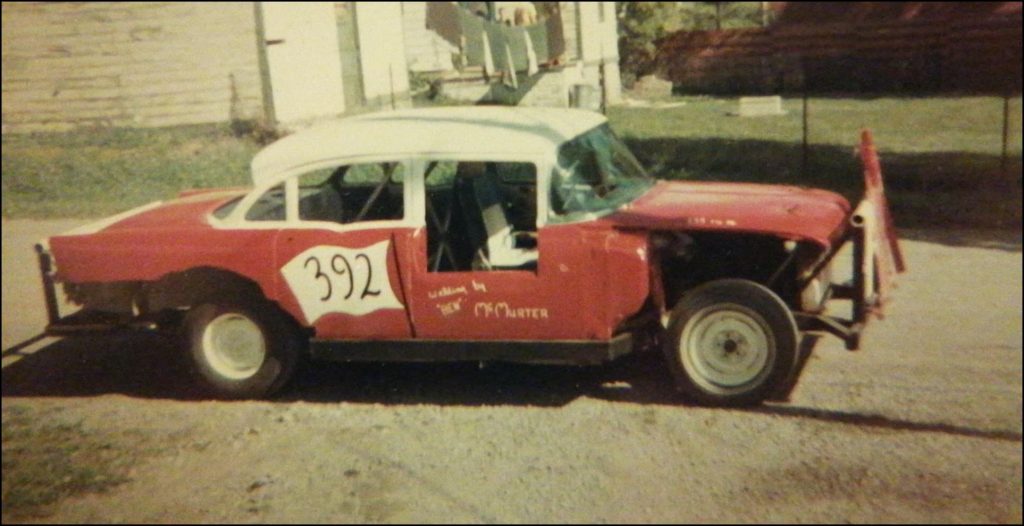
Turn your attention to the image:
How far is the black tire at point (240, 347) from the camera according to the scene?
21.9 ft

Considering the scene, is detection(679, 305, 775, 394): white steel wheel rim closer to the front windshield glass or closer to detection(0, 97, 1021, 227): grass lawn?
the front windshield glass

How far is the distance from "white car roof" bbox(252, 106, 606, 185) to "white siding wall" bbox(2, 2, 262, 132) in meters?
10.4

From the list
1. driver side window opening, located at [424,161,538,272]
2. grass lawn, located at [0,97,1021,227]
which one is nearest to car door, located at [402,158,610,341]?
driver side window opening, located at [424,161,538,272]

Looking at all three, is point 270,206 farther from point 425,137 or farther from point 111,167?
point 111,167

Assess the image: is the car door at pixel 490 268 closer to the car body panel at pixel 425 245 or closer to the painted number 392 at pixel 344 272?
the car body panel at pixel 425 245

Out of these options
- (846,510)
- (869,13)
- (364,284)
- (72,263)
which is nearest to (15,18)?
(72,263)

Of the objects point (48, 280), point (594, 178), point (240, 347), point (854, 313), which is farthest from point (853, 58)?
point (48, 280)

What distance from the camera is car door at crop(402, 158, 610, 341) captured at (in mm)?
6152

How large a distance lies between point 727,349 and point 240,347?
2.78 meters

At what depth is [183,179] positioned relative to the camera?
1340cm

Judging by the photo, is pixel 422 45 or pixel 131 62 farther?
pixel 422 45

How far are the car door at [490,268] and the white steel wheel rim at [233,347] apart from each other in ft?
3.44

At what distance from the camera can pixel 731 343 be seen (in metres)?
6.20

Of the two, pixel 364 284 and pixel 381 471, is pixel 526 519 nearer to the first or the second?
pixel 381 471
